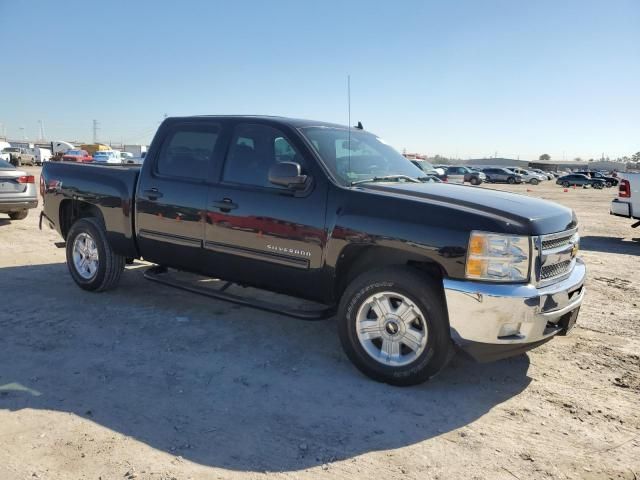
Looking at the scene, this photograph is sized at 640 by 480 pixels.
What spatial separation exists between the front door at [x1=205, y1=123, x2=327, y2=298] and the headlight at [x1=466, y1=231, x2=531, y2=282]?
45.6 inches

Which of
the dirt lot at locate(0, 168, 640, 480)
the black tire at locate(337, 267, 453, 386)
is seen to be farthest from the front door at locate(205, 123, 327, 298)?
the dirt lot at locate(0, 168, 640, 480)

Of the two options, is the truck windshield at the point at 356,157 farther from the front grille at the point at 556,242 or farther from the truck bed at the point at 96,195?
the truck bed at the point at 96,195

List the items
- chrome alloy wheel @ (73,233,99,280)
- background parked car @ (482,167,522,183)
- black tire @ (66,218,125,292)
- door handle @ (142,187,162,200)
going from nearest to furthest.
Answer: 1. door handle @ (142,187,162,200)
2. black tire @ (66,218,125,292)
3. chrome alloy wheel @ (73,233,99,280)
4. background parked car @ (482,167,522,183)

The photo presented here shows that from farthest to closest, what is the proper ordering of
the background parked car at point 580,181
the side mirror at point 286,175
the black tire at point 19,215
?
the background parked car at point 580,181 → the black tire at point 19,215 → the side mirror at point 286,175

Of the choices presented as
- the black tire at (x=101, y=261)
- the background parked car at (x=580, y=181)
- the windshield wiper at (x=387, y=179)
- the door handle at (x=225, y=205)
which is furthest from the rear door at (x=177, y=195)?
→ the background parked car at (x=580, y=181)

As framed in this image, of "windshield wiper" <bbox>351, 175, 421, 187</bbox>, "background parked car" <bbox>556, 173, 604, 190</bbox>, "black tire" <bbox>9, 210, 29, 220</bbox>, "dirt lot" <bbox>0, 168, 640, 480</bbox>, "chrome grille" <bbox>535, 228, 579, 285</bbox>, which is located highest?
"background parked car" <bbox>556, 173, 604, 190</bbox>

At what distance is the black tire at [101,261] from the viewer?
5605 mm

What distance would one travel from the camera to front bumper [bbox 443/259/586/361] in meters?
3.34

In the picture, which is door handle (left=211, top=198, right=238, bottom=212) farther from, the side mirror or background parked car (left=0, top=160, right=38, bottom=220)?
background parked car (left=0, top=160, right=38, bottom=220)

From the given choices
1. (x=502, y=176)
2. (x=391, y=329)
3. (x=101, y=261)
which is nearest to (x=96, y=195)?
(x=101, y=261)

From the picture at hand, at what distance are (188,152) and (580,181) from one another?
2069 inches

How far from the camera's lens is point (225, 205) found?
178 inches

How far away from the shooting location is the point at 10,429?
9.98 ft

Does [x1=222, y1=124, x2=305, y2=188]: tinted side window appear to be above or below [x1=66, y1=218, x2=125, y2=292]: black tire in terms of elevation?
above
